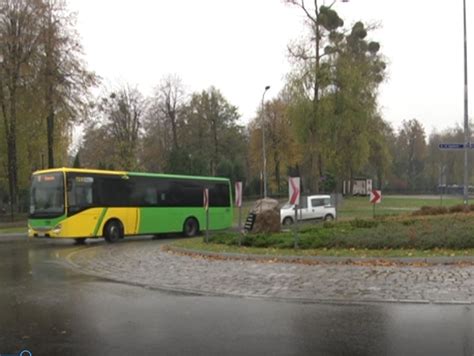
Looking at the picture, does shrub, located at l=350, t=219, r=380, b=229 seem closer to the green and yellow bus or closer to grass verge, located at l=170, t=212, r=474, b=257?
grass verge, located at l=170, t=212, r=474, b=257

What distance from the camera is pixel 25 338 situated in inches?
268

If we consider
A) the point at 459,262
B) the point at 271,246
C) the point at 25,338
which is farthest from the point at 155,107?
the point at 25,338

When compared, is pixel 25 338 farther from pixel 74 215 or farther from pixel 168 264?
pixel 74 215

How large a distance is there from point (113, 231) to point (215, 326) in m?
17.6

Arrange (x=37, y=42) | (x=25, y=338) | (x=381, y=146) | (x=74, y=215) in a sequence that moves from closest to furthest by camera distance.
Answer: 1. (x=25, y=338)
2. (x=74, y=215)
3. (x=37, y=42)
4. (x=381, y=146)

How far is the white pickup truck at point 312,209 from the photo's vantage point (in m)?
36.0

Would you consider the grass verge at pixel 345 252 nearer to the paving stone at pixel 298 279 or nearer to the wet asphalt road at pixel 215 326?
the paving stone at pixel 298 279

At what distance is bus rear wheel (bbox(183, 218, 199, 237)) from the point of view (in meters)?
28.0

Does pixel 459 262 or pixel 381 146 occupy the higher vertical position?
pixel 381 146

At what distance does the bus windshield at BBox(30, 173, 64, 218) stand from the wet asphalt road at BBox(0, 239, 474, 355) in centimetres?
1189

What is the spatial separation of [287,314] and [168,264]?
23.9ft

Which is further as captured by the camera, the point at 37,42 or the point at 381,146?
the point at 381,146

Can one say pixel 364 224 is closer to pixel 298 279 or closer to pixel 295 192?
pixel 295 192

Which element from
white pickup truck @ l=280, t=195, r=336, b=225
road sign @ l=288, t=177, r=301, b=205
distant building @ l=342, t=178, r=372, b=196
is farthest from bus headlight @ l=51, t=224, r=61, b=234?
distant building @ l=342, t=178, r=372, b=196
